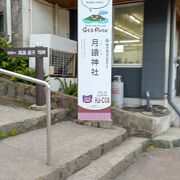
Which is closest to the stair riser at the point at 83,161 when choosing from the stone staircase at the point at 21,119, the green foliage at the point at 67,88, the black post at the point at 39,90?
the stone staircase at the point at 21,119

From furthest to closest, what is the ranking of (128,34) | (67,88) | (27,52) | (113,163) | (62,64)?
1. (128,34)
2. (62,64)
3. (67,88)
4. (27,52)
5. (113,163)

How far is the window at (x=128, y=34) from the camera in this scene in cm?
745

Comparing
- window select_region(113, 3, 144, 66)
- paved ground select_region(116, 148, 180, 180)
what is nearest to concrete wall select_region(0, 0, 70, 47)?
window select_region(113, 3, 144, 66)

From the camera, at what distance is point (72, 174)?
369 centimetres

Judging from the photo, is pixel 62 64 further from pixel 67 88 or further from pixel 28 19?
pixel 28 19

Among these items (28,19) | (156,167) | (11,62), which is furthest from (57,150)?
(28,19)

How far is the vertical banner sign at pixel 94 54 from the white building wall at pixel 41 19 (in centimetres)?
198

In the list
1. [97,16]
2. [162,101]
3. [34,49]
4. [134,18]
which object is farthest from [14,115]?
[134,18]

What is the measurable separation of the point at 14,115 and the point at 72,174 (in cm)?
155

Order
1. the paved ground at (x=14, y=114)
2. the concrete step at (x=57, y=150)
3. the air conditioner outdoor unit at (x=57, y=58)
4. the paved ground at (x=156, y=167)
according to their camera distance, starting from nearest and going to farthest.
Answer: the concrete step at (x=57, y=150)
the paved ground at (x=156, y=167)
the paved ground at (x=14, y=114)
the air conditioner outdoor unit at (x=57, y=58)

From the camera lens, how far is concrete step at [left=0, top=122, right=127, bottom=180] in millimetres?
3182

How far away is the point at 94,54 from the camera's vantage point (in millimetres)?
5301

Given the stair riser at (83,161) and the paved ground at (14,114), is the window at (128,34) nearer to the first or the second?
the stair riser at (83,161)

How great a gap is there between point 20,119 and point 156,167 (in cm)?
222
